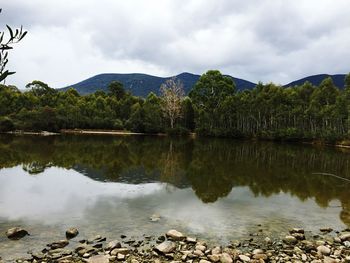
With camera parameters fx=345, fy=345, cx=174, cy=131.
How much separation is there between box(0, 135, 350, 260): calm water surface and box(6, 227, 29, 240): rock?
275 millimetres

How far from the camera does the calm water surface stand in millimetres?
16219

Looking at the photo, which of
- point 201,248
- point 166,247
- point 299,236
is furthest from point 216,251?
point 299,236

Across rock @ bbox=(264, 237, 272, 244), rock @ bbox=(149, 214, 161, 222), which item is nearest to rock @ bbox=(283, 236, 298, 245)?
rock @ bbox=(264, 237, 272, 244)

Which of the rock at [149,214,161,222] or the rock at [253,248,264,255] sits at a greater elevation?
the rock at [149,214,161,222]

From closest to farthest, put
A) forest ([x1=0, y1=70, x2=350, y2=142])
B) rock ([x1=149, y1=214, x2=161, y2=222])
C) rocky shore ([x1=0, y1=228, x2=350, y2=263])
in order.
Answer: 1. rocky shore ([x1=0, y1=228, x2=350, y2=263])
2. rock ([x1=149, y1=214, x2=161, y2=222])
3. forest ([x1=0, y1=70, x2=350, y2=142])

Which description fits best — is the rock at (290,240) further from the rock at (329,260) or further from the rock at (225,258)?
the rock at (225,258)

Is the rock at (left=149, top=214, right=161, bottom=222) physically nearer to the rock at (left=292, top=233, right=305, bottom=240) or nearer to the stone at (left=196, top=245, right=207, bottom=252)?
the stone at (left=196, top=245, right=207, bottom=252)

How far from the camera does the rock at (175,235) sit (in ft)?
47.7

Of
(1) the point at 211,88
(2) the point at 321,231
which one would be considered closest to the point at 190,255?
(2) the point at 321,231

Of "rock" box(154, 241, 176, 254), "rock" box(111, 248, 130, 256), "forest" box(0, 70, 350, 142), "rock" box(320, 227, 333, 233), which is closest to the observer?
"rock" box(111, 248, 130, 256)

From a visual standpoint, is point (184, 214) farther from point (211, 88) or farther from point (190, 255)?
point (211, 88)

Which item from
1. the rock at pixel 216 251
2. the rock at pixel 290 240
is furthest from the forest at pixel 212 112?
the rock at pixel 216 251

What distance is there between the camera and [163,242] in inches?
542

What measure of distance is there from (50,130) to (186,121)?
118ft
